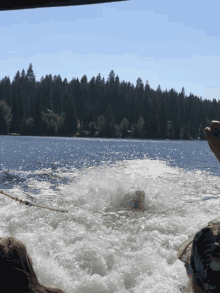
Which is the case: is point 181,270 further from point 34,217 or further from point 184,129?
point 184,129

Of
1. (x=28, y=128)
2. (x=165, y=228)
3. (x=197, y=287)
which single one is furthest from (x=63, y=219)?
(x=28, y=128)

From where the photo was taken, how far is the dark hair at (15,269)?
238cm

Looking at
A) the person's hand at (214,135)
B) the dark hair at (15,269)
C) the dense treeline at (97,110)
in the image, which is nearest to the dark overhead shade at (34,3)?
the person's hand at (214,135)

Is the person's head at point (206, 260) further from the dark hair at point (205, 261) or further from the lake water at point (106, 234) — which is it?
the lake water at point (106, 234)

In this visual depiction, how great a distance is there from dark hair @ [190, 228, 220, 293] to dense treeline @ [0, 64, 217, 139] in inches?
4931

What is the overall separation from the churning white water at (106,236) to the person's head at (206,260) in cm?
279

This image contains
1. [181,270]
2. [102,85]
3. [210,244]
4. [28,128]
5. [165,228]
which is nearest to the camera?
[210,244]

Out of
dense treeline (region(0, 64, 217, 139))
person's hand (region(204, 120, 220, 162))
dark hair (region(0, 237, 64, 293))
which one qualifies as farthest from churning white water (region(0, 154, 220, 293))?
dense treeline (region(0, 64, 217, 139))

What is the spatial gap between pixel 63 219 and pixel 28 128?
12353 cm

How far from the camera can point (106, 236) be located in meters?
6.11

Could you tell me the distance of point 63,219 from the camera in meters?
7.17

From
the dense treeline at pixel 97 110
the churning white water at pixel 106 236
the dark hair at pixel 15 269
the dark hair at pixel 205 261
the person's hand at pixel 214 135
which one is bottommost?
the churning white water at pixel 106 236

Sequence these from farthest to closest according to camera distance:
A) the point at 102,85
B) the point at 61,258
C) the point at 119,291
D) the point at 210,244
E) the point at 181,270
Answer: the point at 102,85
the point at 61,258
the point at 181,270
the point at 119,291
the point at 210,244

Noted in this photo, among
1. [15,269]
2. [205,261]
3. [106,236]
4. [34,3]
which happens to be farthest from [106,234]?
[34,3]
